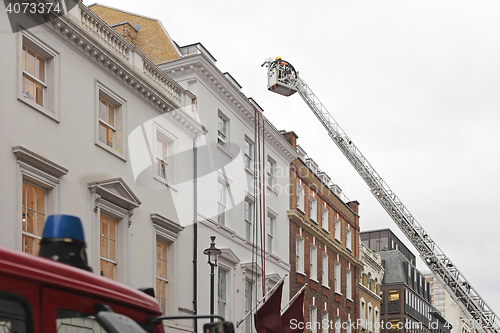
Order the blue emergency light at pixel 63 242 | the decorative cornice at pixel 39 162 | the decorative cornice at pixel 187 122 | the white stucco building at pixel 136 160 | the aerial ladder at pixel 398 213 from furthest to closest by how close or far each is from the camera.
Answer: the aerial ladder at pixel 398 213
the decorative cornice at pixel 187 122
the white stucco building at pixel 136 160
the decorative cornice at pixel 39 162
the blue emergency light at pixel 63 242

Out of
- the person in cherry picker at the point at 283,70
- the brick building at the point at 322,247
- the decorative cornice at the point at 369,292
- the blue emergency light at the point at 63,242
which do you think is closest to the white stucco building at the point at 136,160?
the person in cherry picker at the point at 283,70

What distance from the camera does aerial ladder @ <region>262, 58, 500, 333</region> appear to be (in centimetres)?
3097

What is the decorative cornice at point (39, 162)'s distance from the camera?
14375mm

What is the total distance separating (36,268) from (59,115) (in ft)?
40.2

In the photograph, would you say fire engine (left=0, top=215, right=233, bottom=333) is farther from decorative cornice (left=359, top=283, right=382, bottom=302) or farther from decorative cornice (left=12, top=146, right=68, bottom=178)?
decorative cornice (left=359, top=283, right=382, bottom=302)

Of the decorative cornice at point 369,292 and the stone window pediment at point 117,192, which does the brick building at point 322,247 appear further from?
the stone window pediment at point 117,192

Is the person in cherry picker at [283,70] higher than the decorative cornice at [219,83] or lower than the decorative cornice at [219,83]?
higher

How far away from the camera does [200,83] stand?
24797mm

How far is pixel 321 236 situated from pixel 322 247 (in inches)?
40.9

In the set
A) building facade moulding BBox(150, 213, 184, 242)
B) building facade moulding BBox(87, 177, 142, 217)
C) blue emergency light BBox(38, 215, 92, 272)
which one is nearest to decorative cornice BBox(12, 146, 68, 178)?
building facade moulding BBox(87, 177, 142, 217)

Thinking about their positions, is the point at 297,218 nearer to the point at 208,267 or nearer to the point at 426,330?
the point at 208,267

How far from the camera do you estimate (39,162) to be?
14969 mm

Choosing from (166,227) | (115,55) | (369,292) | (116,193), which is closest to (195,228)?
(166,227)

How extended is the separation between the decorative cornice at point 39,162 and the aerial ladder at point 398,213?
1712 centimetres
